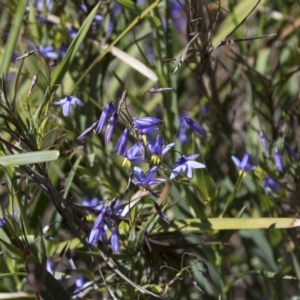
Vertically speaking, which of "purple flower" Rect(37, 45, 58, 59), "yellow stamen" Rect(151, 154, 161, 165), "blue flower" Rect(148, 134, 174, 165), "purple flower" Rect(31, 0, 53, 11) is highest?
"purple flower" Rect(31, 0, 53, 11)

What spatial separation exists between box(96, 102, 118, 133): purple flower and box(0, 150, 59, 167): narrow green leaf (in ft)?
0.32

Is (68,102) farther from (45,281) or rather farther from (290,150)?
(290,150)

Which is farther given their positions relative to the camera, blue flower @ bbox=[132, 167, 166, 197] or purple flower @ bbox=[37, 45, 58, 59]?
purple flower @ bbox=[37, 45, 58, 59]

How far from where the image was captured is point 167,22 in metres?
1.05

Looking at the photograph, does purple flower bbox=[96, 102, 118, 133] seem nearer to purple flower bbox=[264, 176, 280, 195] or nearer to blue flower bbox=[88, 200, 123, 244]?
blue flower bbox=[88, 200, 123, 244]

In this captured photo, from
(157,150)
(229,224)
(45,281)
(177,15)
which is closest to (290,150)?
(229,224)

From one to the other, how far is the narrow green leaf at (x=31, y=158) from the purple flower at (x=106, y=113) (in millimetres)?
96

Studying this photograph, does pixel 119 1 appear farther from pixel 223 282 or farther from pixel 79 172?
pixel 223 282

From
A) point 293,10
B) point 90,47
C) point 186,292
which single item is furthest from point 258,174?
point 293,10

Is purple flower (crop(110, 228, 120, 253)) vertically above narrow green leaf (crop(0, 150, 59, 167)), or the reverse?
narrow green leaf (crop(0, 150, 59, 167))

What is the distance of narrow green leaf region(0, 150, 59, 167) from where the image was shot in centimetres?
66

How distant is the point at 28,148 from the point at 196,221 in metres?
0.27

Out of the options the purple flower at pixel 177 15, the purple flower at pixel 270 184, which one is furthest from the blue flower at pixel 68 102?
the purple flower at pixel 177 15

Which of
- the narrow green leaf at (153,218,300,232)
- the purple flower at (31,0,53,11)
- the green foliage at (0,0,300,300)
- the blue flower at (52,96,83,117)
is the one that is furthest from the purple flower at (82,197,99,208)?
the purple flower at (31,0,53,11)
